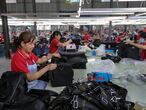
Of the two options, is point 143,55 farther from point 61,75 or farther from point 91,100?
point 91,100

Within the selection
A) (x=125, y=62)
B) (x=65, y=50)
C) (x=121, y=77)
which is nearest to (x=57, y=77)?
(x=121, y=77)

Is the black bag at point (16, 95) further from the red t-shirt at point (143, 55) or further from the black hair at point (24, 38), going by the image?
the red t-shirt at point (143, 55)

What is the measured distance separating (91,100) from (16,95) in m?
0.62

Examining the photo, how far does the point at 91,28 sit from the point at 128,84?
1587cm

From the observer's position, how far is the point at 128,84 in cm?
248

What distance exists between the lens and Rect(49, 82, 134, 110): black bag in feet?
5.41

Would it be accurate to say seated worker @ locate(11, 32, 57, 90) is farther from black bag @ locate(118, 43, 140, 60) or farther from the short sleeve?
A: black bag @ locate(118, 43, 140, 60)

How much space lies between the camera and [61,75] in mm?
2684

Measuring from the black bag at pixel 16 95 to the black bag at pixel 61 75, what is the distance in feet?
2.61

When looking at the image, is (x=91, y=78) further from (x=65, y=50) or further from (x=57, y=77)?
(x=65, y=50)

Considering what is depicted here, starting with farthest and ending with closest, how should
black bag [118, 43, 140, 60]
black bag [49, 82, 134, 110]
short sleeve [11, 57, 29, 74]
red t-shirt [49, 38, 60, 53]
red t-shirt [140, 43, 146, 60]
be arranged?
red t-shirt [49, 38, 60, 53]
black bag [118, 43, 140, 60]
red t-shirt [140, 43, 146, 60]
short sleeve [11, 57, 29, 74]
black bag [49, 82, 134, 110]

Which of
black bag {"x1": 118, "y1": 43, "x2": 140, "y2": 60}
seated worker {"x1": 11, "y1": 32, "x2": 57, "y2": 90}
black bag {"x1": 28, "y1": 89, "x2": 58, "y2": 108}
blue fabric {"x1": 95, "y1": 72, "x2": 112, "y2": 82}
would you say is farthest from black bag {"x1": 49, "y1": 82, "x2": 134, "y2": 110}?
black bag {"x1": 118, "y1": 43, "x2": 140, "y2": 60}

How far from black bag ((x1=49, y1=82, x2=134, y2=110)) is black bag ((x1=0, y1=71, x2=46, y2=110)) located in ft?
0.51

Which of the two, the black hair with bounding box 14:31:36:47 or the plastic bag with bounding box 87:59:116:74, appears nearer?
the black hair with bounding box 14:31:36:47
